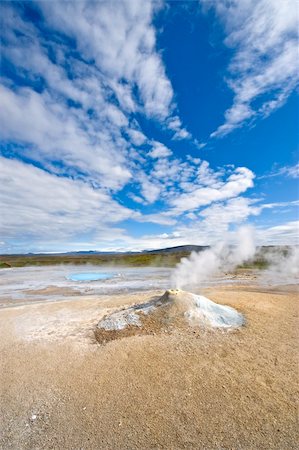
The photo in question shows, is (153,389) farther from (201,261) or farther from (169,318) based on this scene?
(201,261)

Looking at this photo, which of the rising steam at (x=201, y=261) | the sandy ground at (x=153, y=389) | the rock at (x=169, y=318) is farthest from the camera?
the rising steam at (x=201, y=261)

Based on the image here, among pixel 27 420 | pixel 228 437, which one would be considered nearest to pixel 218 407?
pixel 228 437

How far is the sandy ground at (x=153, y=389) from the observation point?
7164mm

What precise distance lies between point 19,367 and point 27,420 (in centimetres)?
349

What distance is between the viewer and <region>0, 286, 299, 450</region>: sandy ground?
23.5ft

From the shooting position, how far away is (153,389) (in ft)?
29.9

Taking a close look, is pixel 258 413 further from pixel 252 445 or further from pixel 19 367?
pixel 19 367

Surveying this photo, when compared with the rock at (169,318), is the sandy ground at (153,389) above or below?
below

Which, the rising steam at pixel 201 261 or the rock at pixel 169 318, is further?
the rising steam at pixel 201 261

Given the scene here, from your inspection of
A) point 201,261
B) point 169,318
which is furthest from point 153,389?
point 201,261

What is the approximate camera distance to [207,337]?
1284 centimetres

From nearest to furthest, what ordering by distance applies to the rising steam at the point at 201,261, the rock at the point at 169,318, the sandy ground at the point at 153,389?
the sandy ground at the point at 153,389, the rock at the point at 169,318, the rising steam at the point at 201,261

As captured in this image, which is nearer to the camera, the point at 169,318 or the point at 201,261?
the point at 169,318

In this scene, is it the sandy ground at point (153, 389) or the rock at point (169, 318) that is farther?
the rock at point (169, 318)
